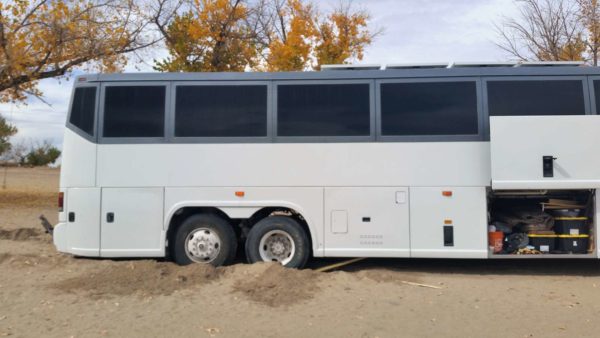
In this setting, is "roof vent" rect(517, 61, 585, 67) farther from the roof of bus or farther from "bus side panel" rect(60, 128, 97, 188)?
"bus side panel" rect(60, 128, 97, 188)

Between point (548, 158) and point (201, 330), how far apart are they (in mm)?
5281

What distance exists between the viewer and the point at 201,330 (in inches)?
194

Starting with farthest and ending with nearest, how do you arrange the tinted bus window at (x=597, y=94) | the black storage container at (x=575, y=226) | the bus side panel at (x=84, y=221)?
1. the bus side panel at (x=84, y=221)
2. the black storage container at (x=575, y=226)
3. the tinted bus window at (x=597, y=94)

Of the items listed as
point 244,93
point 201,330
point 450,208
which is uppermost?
point 244,93

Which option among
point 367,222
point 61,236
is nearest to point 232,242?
point 367,222

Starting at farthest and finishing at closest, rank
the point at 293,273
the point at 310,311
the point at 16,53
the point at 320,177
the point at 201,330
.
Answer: the point at 16,53 < the point at 320,177 < the point at 293,273 < the point at 310,311 < the point at 201,330

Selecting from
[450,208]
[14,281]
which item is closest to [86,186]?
[14,281]

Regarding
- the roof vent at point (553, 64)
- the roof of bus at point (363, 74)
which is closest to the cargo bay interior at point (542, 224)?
the roof of bus at point (363, 74)

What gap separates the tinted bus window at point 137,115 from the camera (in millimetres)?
7184

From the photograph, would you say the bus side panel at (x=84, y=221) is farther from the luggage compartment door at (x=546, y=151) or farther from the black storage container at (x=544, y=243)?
the black storage container at (x=544, y=243)

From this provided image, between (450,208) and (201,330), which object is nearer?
(201,330)

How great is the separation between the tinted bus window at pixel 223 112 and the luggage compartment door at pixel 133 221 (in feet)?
3.72

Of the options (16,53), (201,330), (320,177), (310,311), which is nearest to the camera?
(201,330)

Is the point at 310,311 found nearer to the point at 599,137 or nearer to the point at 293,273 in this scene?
the point at 293,273
